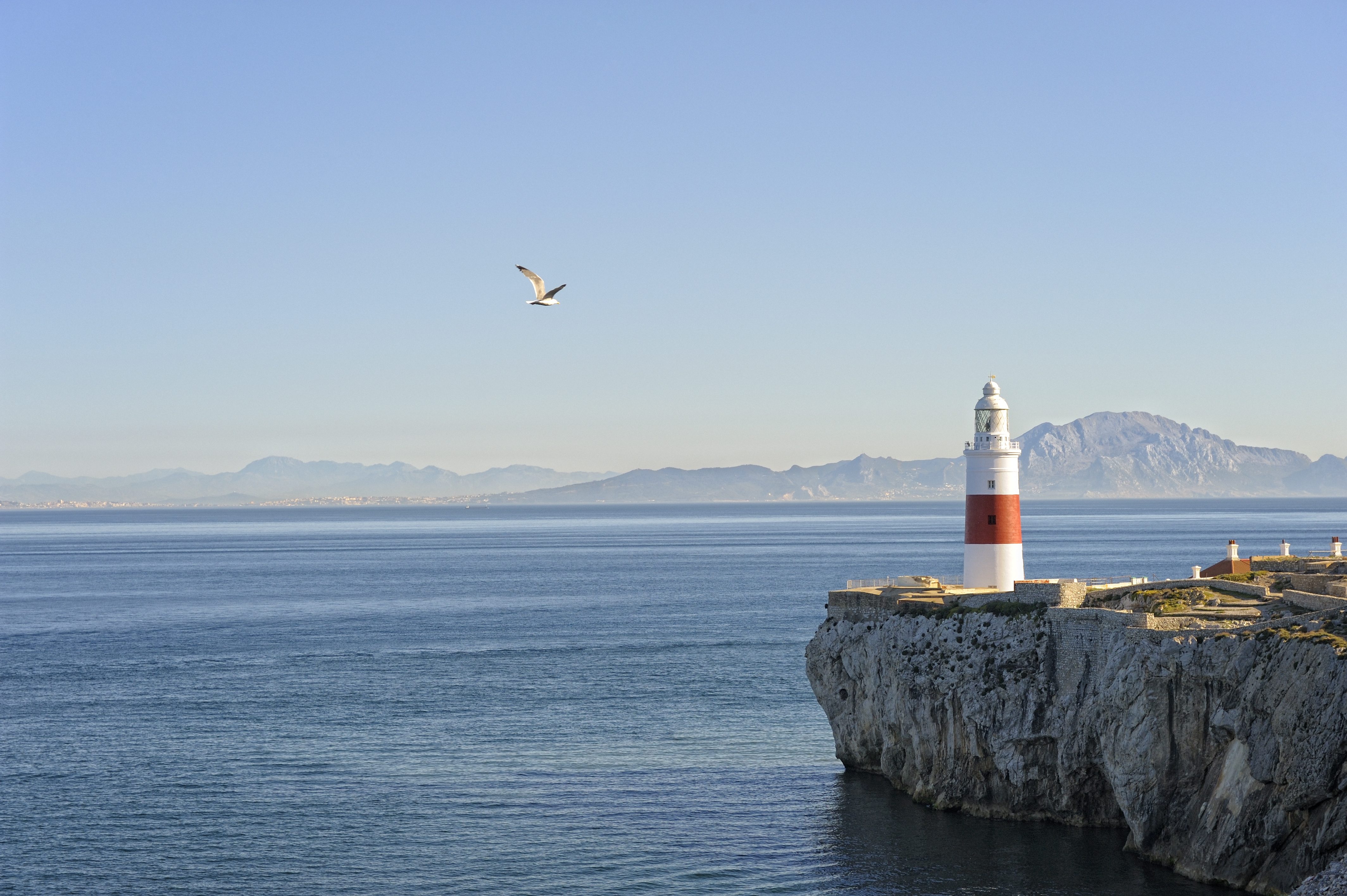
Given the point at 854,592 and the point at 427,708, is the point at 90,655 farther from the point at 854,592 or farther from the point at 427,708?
the point at 854,592

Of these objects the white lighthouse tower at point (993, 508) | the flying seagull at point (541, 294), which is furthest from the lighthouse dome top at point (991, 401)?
the flying seagull at point (541, 294)

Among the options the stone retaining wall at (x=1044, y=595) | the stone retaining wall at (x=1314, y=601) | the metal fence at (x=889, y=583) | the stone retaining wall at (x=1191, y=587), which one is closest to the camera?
the stone retaining wall at (x=1314, y=601)

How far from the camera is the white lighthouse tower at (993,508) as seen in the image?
4700 cm

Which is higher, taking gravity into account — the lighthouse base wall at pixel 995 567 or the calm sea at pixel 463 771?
the lighthouse base wall at pixel 995 567

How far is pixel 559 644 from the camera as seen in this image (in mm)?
77625

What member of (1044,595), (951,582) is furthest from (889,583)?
(1044,595)

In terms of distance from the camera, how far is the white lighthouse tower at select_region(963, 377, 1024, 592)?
1850 inches

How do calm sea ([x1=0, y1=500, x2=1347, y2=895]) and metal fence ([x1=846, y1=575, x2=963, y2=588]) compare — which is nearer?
calm sea ([x1=0, y1=500, x2=1347, y2=895])

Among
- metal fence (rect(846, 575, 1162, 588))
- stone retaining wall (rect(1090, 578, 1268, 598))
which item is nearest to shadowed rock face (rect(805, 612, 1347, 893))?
stone retaining wall (rect(1090, 578, 1268, 598))

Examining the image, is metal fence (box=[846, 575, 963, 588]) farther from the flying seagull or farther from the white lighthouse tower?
the flying seagull

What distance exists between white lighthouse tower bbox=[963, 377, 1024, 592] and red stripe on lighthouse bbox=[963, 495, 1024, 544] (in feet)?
0.05

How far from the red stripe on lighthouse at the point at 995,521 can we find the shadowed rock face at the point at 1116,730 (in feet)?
18.6

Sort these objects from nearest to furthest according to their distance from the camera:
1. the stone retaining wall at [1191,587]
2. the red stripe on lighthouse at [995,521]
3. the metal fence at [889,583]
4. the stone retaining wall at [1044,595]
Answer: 1. the stone retaining wall at [1191,587]
2. the stone retaining wall at [1044,595]
3. the red stripe on lighthouse at [995,521]
4. the metal fence at [889,583]

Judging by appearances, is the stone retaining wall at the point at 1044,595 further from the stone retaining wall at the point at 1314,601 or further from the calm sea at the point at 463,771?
the calm sea at the point at 463,771
